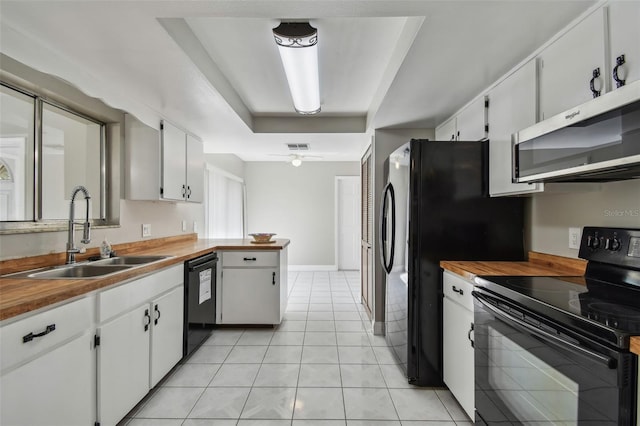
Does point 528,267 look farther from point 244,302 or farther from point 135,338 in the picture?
point 244,302

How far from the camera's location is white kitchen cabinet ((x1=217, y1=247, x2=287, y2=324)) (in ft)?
10.1

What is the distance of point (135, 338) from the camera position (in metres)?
1.74

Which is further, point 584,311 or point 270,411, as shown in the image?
point 270,411

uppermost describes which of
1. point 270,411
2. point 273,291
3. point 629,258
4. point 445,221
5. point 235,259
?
point 445,221

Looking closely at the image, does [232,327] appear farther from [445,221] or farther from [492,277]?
[492,277]

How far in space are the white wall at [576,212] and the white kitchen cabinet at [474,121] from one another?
59 centimetres

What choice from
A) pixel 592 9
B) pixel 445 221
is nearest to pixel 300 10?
pixel 592 9

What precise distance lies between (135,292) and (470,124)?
8.65 ft

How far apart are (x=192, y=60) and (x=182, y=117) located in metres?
1.14

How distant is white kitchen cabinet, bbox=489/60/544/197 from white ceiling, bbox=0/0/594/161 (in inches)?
4.6

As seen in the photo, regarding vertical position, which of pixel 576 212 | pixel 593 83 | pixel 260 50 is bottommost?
pixel 576 212

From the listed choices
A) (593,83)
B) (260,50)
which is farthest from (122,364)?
(593,83)

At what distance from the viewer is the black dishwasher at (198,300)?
2.42 metres

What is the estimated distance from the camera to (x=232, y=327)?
3.19m
